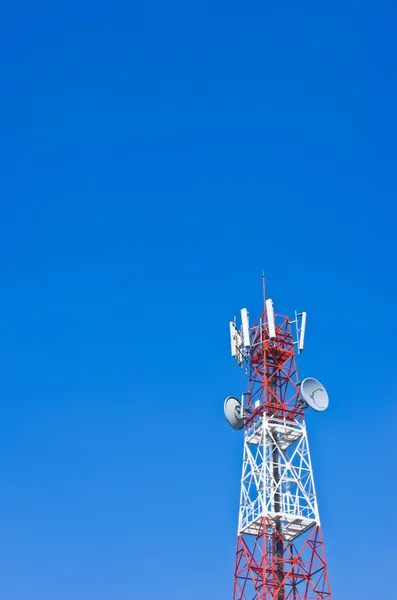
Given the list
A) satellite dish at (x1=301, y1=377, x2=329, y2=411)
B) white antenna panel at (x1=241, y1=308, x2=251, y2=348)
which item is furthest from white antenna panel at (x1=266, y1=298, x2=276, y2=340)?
satellite dish at (x1=301, y1=377, x2=329, y2=411)

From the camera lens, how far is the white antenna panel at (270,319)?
7688cm

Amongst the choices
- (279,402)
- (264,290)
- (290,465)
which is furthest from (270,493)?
(264,290)

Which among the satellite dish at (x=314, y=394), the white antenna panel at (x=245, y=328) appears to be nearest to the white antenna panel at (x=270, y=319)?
the white antenna panel at (x=245, y=328)

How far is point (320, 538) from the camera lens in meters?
67.8

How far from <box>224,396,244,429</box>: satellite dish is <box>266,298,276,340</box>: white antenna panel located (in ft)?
24.5

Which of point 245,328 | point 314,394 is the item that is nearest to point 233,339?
point 245,328

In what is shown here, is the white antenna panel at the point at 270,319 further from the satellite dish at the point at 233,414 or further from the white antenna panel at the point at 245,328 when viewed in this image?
the satellite dish at the point at 233,414

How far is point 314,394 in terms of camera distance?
7375cm

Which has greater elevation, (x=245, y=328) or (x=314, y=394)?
(x=245, y=328)

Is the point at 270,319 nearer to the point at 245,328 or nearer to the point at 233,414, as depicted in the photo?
the point at 245,328

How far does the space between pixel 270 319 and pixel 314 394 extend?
28.4 feet

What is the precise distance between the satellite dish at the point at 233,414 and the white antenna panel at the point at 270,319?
746 cm

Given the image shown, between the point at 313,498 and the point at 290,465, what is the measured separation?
363 cm

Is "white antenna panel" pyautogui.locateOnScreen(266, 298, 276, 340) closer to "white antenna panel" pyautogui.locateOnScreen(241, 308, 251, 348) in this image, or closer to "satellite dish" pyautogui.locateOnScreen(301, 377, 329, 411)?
"white antenna panel" pyautogui.locateOnScreen(241, 308, 251, 348)
